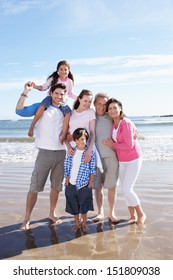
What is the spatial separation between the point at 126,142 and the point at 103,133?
44 cm

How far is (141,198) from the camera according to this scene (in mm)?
6254

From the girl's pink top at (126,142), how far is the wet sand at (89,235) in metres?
1.01

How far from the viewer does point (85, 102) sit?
15.8 feet

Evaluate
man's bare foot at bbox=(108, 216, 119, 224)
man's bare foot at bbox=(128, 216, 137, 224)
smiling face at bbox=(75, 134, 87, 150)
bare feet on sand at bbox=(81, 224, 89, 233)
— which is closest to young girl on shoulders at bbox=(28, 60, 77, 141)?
smiling face at bbox=(75, 134, 87, 150)

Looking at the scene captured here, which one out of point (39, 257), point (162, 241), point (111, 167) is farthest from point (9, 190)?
point (162, 241)

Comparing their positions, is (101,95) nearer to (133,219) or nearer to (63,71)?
(63,71)

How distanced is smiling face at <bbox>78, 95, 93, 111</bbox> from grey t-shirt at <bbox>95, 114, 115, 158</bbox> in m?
0.35

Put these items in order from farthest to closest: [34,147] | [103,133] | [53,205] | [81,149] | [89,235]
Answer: [34,147] < [53,205] < [103,133] < [81,149] < [89,235]

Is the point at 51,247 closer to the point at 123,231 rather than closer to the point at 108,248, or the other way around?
the point at 108,248

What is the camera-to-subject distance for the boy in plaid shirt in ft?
15.2

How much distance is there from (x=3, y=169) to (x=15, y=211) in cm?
442

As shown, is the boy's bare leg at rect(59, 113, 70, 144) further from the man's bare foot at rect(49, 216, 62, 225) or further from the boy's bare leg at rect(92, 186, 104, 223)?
the man's bare foot at rect(49, 216, 62, 225)

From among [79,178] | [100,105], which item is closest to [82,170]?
[79,178]

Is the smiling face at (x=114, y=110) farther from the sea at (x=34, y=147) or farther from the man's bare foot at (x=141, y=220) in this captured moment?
the sea at (x=34, y=147)
